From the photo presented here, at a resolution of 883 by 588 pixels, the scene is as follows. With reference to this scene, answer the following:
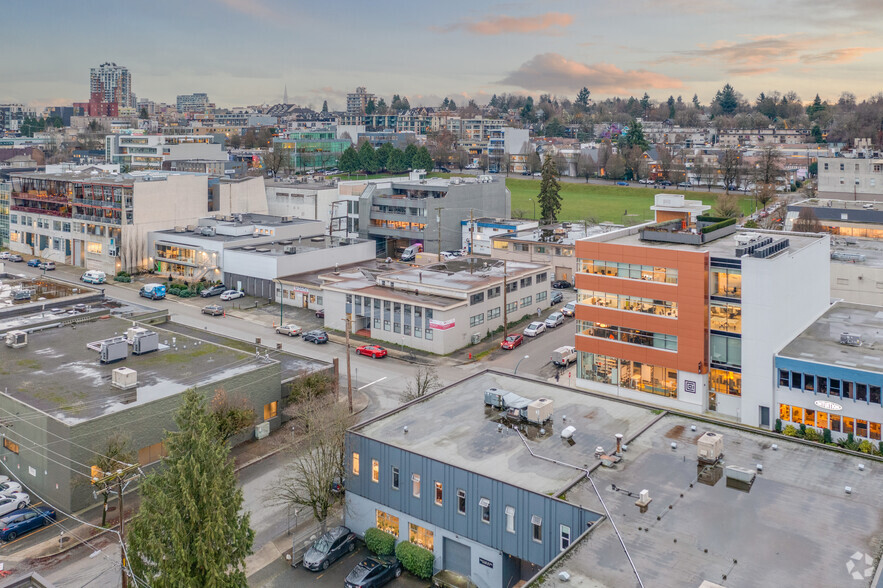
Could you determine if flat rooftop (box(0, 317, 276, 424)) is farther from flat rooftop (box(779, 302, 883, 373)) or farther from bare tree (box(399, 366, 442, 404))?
flat rooftop (box(779, 302, 883, 373))

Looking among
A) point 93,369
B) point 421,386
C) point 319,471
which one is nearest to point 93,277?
point 93,369

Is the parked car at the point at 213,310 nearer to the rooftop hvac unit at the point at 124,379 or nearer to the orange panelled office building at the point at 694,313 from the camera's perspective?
the rooftop hvac unit at the point at 124,379

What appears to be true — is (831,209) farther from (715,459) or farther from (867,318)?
(715,459)

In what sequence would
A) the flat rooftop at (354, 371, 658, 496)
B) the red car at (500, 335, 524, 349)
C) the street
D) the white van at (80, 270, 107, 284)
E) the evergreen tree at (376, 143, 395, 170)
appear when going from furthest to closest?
the evergreen tree at (376, 143, 395, 170)
the white van at (80, 270, 107, 284)
the red car at (500, 335, 524, 349)
the street
the flat rooftop at (354, 371, 658, 496)

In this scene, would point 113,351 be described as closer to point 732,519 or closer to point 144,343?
point 144,343

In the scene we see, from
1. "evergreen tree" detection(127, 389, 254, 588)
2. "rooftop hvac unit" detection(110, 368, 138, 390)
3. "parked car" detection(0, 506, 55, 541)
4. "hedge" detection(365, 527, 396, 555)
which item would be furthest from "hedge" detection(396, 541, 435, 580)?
"rooftop hvac unit" detection(110, 368, 138, 390)

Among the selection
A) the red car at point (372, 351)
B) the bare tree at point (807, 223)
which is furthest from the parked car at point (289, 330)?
the bare tree at point (807, 223)
